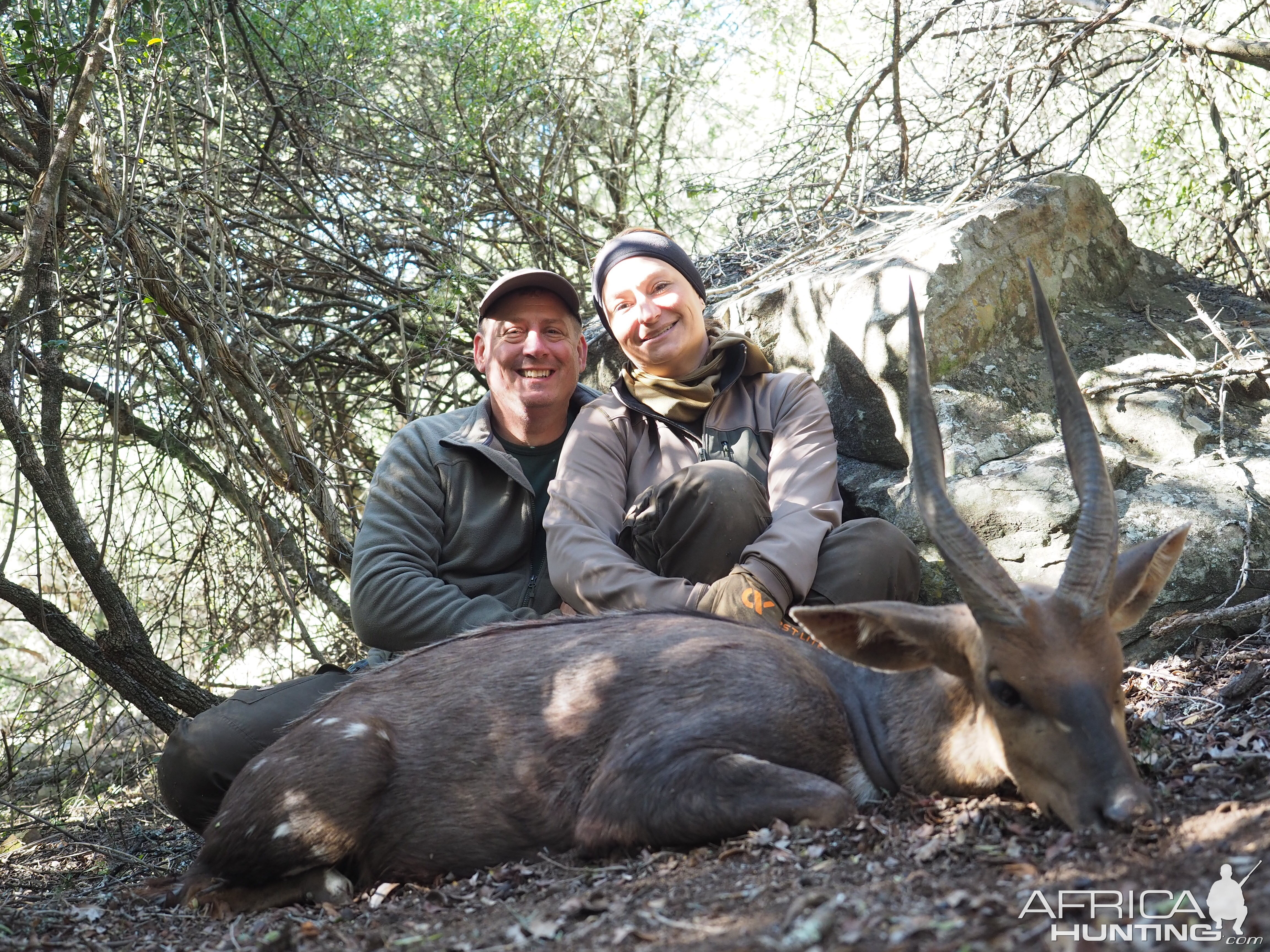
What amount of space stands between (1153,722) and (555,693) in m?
2.37

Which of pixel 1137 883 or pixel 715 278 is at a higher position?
pixel 715 278

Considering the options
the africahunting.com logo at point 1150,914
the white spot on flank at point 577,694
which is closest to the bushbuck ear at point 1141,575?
the africahunting.com logo at point 1150,914

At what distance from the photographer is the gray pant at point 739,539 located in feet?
16.7

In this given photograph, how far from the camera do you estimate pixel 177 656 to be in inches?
310

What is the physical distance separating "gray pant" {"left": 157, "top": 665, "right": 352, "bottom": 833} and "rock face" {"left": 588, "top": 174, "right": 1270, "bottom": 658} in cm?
325

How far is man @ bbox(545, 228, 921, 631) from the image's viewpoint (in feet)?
16.6

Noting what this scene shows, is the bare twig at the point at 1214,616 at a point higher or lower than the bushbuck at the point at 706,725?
lower

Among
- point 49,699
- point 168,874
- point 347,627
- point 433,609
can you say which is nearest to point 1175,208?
point 433,609

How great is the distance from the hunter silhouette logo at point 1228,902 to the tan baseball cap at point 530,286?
14.4 feet

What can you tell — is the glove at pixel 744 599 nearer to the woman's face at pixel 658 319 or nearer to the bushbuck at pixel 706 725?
the bushbuck at pixel 706 725

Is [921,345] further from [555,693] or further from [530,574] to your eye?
[530,574]

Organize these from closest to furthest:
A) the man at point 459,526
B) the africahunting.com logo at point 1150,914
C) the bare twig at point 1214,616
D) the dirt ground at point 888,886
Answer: the africahunting.com logo at point 1150,914, the dirt ground at point 888,886, the bare twig at point 1214,616, the man at point 459,526

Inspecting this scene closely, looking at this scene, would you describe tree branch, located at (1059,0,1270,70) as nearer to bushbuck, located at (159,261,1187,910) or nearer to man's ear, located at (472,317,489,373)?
bushbuck, located at (159,261,1187,910)

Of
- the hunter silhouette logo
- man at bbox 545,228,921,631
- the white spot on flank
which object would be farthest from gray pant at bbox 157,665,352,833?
the hunter silhouette logo
